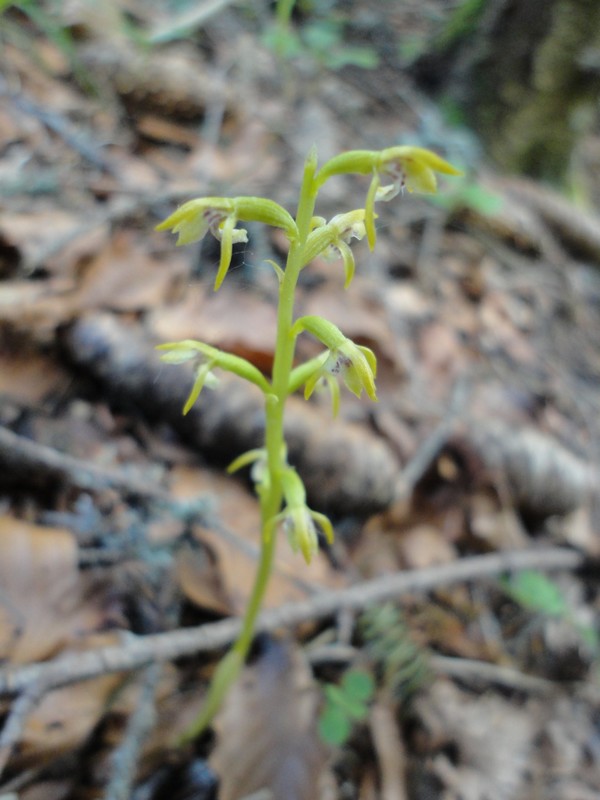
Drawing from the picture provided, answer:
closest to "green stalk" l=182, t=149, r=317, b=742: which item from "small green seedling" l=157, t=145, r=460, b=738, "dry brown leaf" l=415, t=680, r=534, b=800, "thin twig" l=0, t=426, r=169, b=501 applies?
"small green seedling" l=157, t=145, r=460, b=738

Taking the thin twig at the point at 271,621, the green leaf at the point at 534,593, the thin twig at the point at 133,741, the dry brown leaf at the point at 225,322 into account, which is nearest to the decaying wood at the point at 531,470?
the thin twig at the point at 271,621

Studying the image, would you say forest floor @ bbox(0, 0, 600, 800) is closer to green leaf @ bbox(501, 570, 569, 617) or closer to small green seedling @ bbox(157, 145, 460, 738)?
green leaf @ bbox(501, 570, 569, 617)

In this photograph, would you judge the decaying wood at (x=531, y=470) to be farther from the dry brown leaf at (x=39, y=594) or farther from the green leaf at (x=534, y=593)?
the dry brown leaf at (x=39, y=594)

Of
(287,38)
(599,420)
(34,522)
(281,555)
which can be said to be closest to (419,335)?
(599,420)

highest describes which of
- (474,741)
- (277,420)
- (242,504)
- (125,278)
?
(277,420)

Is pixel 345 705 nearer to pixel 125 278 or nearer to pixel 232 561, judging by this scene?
pixel 232 561

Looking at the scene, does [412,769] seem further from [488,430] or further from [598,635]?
[488,430]

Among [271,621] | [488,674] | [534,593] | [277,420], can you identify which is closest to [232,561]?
[271,621]
